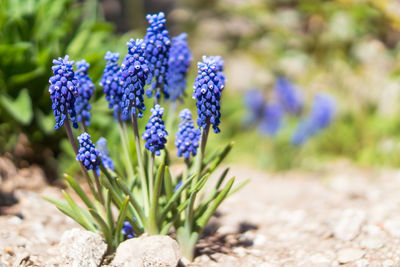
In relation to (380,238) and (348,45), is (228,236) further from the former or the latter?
(348,45)

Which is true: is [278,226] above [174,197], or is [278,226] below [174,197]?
above

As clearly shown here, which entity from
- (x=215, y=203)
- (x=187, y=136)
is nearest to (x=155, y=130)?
(x=187, y=136)

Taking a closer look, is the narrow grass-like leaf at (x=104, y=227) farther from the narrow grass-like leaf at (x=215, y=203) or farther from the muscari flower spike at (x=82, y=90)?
the muscari flower spike at (x=82, y=90)

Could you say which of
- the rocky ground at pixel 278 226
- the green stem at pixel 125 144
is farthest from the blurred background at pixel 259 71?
the green stem at pixel 125 144

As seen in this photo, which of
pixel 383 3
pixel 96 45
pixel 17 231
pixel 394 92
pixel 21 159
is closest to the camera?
pixel 17 231

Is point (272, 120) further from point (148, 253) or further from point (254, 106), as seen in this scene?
point (148, 253)

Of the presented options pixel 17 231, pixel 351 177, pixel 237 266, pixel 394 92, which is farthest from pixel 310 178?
pixel 17 231
